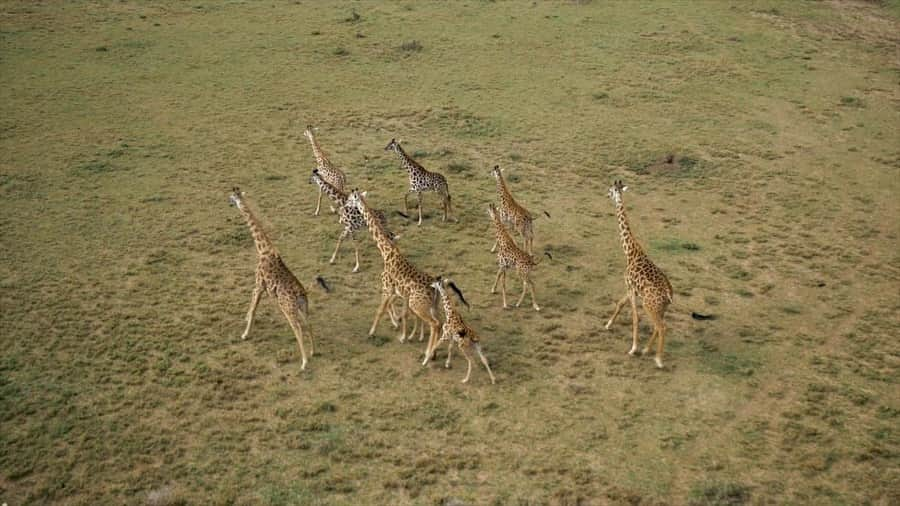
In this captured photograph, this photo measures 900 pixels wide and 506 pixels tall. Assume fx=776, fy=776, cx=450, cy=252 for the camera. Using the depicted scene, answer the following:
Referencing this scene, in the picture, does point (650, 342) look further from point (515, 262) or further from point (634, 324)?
point (515, 262)

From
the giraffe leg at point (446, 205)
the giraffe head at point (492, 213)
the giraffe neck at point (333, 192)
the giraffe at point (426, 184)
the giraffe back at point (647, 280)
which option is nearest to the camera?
the giraffe back at point (647, 280)

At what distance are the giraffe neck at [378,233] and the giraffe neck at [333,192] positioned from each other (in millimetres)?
1406

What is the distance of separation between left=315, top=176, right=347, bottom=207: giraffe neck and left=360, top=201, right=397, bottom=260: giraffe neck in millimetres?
1406

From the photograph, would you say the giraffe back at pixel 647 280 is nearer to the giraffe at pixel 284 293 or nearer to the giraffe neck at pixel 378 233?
the giraffe neck at pixel 378 233

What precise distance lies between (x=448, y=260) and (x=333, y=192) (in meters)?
2.50

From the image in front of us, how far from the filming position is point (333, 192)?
46.3ft

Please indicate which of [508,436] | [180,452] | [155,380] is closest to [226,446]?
[180,452]

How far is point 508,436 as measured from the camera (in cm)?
938

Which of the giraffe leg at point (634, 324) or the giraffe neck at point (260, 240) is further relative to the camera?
the giraffe neck at point (260, 240)

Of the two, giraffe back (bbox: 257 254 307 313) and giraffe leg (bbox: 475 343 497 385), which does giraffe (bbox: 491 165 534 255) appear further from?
giraffe back (bbox: 257 254 307 313)

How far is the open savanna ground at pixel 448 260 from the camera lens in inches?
353

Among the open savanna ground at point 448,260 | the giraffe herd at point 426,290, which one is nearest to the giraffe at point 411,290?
the giraffe herd at point 426,290

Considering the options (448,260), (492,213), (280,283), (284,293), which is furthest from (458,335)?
(448,260)

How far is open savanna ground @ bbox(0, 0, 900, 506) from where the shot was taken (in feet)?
29.5
